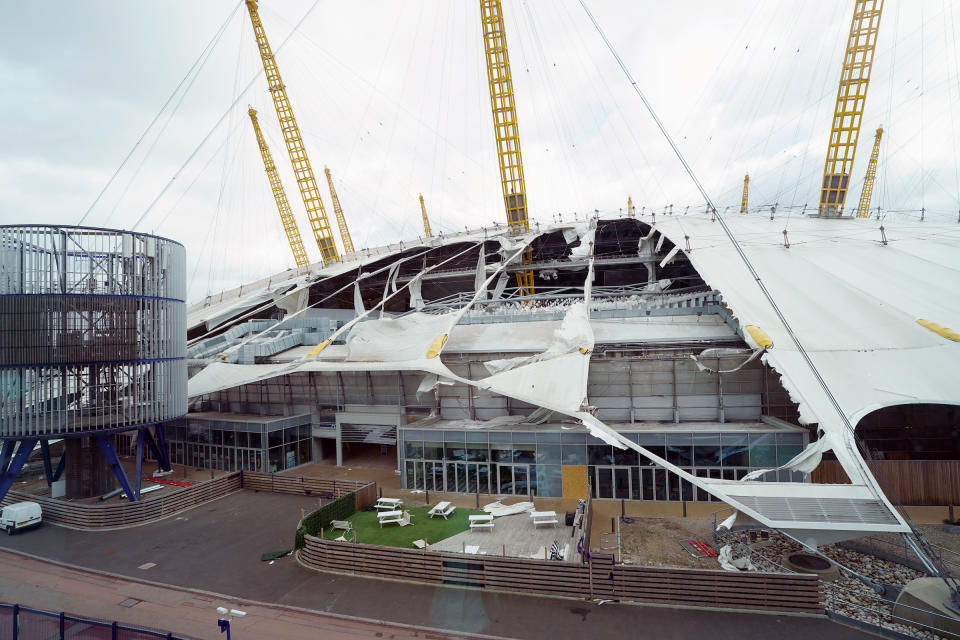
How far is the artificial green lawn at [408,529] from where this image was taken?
56.5ft

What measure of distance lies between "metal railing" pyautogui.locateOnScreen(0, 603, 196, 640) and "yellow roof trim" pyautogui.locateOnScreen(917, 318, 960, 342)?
23380 mm

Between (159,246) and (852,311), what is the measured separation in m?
28.8

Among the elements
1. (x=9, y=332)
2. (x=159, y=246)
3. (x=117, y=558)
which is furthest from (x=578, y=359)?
(x=9, y=332)

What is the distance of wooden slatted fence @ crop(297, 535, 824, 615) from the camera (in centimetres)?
1248

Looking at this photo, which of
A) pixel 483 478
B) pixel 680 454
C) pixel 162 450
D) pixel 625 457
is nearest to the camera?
pixel 680 454

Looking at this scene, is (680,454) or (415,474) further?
(415,474)

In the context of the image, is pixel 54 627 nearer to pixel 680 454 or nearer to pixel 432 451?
pixel 432 451

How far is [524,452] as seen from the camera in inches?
868

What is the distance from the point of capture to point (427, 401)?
27.8 m

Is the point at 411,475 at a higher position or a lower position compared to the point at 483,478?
lower

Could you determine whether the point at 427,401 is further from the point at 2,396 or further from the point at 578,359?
the point at 2,396

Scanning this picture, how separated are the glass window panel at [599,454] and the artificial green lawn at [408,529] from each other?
17.3 feet

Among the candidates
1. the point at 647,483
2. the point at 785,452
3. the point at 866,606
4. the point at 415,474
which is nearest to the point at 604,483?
the point at 647,483

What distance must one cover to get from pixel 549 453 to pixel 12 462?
2188 centimetres
